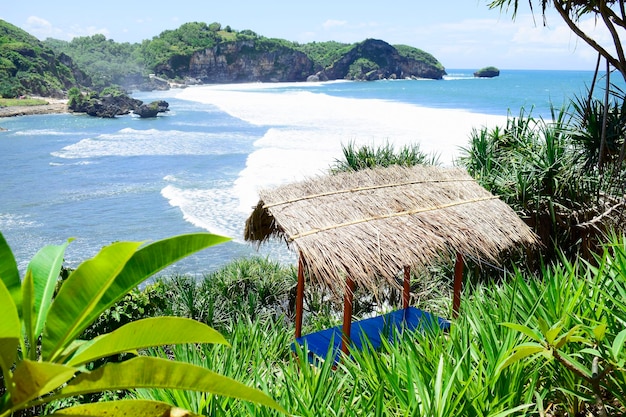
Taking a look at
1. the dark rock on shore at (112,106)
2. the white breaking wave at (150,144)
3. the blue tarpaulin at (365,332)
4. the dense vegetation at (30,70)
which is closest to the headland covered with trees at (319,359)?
the blue tarpaulin at (365,332)

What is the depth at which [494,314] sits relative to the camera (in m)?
3.59

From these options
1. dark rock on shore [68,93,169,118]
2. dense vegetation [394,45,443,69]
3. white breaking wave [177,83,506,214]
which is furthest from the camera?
dense vegetation [394,45,443,69]

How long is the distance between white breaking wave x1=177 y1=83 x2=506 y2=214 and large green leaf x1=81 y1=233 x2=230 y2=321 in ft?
33.6

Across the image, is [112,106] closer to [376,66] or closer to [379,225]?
[379,225]

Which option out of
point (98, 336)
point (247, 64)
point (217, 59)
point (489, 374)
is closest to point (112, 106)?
point (489, 374)

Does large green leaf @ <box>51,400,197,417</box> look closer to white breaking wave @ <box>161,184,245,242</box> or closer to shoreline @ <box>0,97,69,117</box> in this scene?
white breaking wave @ <box>161,184,245,242</box>

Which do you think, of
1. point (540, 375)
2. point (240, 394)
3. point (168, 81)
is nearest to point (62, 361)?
point (240, 394)

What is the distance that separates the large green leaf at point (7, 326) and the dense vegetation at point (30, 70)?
6446cm

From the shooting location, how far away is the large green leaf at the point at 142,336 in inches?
77.9

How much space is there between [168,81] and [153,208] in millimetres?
80656

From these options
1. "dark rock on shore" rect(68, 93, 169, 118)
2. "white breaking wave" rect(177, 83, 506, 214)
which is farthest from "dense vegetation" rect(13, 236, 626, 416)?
"dark rock on shore" rect(68, 93, 169, 118)

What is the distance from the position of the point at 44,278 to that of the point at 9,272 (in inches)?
8.5

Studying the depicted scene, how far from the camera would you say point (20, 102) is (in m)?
56.4

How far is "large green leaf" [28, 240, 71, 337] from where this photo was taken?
2273mm
